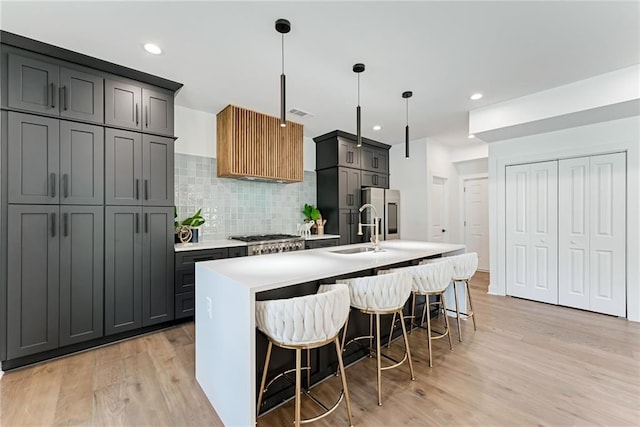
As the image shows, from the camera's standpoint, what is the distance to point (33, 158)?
7.44ft

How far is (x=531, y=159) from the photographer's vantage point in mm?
3920

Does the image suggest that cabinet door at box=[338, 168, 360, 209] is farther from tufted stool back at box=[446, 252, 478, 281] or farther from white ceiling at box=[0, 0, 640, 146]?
tufted stool back at box=[446, 252, 478, 281]

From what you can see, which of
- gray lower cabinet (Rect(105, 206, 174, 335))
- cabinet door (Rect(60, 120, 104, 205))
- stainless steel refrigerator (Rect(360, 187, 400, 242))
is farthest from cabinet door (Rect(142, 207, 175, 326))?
stainless steel refrigerator (Rect(360, 187, 400, 242))

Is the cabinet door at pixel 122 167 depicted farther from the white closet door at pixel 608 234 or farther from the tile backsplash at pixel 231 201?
the white closet door at pixel 608 234

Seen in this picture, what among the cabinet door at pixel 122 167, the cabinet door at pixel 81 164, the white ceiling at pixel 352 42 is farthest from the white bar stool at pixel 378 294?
the cabinet door at pixel 81 164

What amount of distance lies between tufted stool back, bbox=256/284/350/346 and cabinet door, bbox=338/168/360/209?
134 inches

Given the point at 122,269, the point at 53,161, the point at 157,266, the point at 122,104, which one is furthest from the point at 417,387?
the point at 122,104

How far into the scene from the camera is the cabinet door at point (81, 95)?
2.42m

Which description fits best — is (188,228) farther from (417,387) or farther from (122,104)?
(417,387)

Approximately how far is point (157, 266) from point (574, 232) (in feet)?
16.4

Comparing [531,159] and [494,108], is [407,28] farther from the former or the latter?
[531,159]

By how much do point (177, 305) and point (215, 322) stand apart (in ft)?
5.31

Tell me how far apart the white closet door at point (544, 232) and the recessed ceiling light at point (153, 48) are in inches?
184

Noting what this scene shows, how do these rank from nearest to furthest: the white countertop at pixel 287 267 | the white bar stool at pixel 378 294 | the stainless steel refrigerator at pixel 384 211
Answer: the white countertop at pixel 287 267
the white bar stool at pixel 378 294
the stainless steel refrigerator at pixel 384 211
